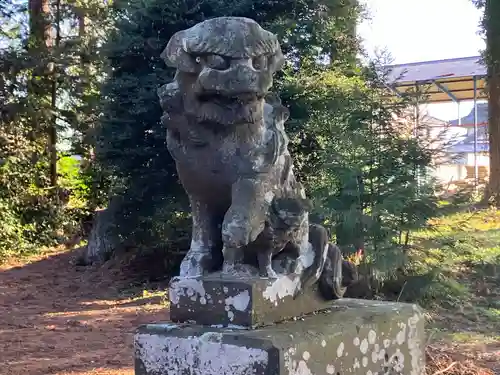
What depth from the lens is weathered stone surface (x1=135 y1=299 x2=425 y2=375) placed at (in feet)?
7.41

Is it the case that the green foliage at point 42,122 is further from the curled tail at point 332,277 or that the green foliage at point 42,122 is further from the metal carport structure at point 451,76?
the curled tail at point 332,277

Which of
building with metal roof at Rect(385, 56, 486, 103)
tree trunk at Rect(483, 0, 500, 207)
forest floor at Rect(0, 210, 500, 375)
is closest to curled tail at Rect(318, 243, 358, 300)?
forest floor at Rect(0, 210, 500, 375)

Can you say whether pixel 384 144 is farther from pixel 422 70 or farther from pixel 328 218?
pixel 422 70

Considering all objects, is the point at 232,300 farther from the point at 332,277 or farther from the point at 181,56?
the point at 181,56

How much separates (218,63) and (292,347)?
1.07 meters

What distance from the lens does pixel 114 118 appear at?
8477 millimetres

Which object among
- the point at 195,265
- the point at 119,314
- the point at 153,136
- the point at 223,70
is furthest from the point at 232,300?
the point at 153,136

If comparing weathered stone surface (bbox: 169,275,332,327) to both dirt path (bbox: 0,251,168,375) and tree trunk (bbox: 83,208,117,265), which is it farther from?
tree trunk (bbox: 83,208,117,265)

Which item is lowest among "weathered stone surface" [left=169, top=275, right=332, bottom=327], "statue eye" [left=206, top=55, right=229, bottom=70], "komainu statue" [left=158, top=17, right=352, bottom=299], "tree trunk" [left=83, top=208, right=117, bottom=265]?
"tree trunk" [left=83, top=208, right=117, bottom=265]

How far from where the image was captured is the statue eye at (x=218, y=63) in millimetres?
2344

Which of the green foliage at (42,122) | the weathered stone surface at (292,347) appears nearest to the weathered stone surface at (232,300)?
the weathered stone surface at (292,347)

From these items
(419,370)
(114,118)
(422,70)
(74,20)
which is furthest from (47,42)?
(419,370)

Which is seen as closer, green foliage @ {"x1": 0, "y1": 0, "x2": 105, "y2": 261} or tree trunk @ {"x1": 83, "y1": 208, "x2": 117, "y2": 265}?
tree trunk @ {"x1": 83, "y1": 208, "x2": 117, "y2": 265}

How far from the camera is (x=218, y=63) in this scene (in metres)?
2.35
